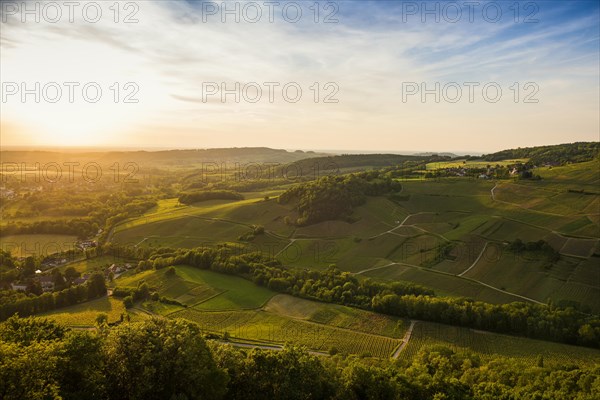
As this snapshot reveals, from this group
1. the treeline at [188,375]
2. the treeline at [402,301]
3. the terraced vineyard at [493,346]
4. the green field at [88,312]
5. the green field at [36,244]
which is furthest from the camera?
the green field at [36,244]

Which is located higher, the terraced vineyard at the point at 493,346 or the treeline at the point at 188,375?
the treeline at the point at 188,375

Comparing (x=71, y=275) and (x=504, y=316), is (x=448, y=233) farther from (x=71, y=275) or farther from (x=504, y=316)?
(x=71, y=275)

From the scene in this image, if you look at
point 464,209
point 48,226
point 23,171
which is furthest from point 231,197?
point 23,171

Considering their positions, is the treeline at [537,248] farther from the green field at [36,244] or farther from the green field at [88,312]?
the green field at [36,244]

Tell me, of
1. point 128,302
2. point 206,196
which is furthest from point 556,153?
point 128,302

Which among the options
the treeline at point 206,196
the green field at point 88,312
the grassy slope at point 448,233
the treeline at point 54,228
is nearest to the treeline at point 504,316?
the grassy slope at point 448,233

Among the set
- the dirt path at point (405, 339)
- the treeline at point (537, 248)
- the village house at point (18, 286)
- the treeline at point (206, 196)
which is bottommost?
the dirt path at point (405, 339)

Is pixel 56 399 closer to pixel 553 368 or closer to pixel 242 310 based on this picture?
pixel 242 310
